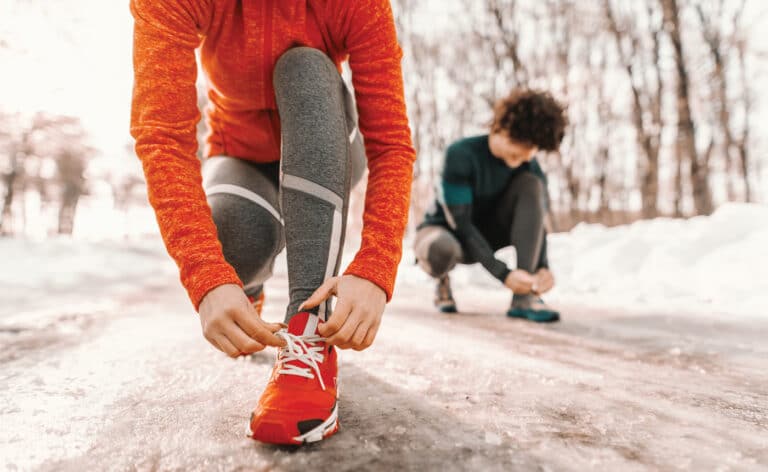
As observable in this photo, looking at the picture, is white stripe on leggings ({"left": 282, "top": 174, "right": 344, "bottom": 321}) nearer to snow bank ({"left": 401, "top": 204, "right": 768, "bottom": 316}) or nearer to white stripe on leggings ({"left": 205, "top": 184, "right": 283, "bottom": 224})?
white stripe on leggings ({"left": 205, "top": 184, "right": 283, "bottom": 224})

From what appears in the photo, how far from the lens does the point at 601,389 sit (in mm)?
1114

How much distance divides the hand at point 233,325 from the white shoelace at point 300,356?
2.6 inches

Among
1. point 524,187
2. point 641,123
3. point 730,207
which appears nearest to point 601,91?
point 641,123

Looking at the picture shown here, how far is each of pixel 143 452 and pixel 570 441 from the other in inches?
28.6

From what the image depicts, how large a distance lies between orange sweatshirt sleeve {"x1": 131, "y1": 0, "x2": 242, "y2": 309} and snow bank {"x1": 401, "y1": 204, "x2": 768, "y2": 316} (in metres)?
2.55

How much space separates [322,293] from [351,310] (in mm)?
68

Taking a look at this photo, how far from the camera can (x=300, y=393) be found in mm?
814

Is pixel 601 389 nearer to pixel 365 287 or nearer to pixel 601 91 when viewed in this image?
pixel 365 287

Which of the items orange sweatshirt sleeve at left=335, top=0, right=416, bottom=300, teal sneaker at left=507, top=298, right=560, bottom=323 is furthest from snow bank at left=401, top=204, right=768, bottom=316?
orange sweatshirt sleeve at left=335, top=0, right=416, bottom=300

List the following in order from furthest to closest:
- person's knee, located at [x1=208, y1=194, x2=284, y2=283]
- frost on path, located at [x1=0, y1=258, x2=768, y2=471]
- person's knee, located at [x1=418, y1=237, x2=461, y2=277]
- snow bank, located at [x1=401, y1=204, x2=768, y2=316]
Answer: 1. snow bank, located at [x1=401, y1=204, x2=768, y2=316]
2. person's knee, located at [x1=418, y1=237, x2=461, y2=277]
3. person's knee, located at [x1=208, y1=194, x2=284, y2=283]
4. frost on path, located at [x1=0, y1=258, x2=768, y2=471]

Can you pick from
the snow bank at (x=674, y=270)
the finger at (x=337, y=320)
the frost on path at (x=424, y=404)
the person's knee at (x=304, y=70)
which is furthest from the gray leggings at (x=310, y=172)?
the snow bank at (x=674, y=270)

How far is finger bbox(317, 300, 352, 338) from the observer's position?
792mm

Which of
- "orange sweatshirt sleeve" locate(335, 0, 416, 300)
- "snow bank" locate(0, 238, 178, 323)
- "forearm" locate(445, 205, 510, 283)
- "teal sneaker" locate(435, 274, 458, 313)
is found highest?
"orange sweatshirt sleeve" locate(335, 0, 416, 300)

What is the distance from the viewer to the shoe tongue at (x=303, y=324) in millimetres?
873
